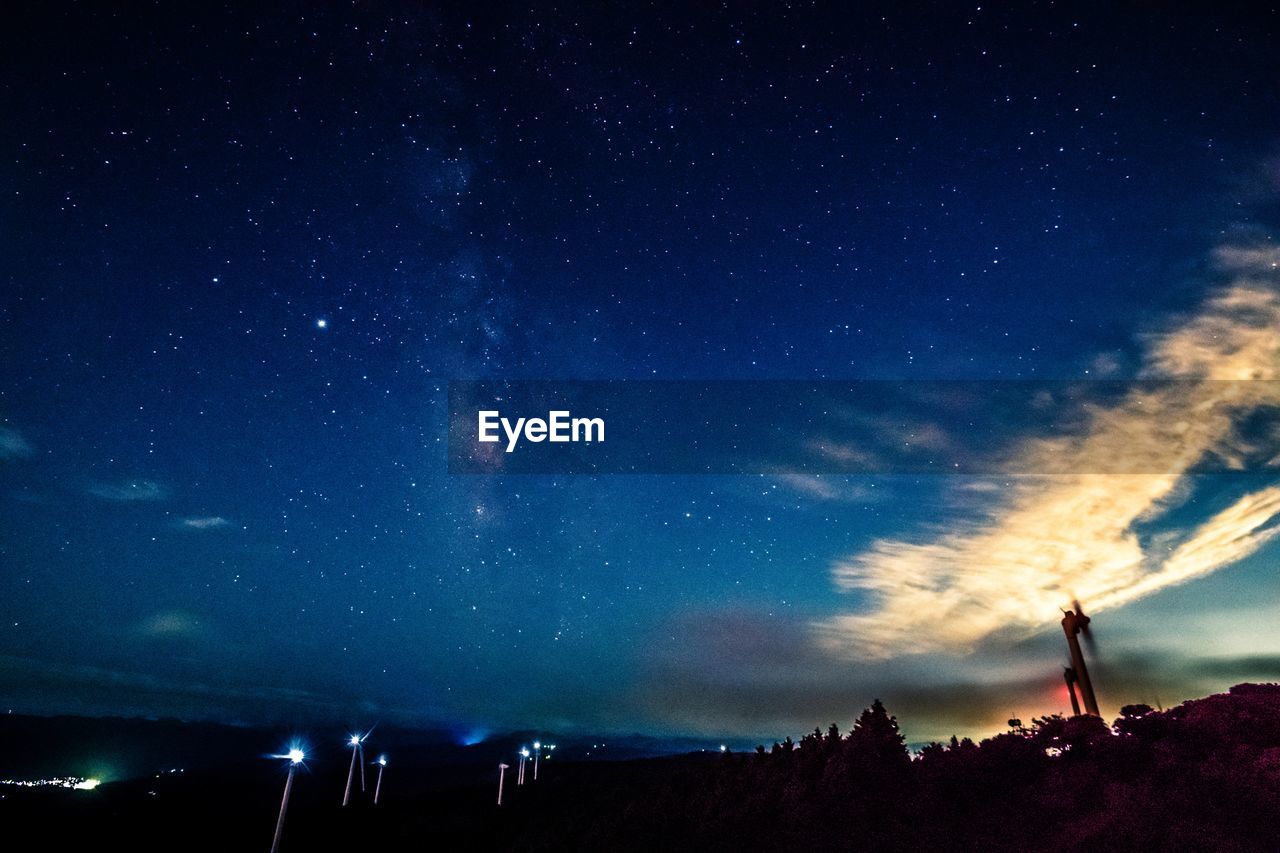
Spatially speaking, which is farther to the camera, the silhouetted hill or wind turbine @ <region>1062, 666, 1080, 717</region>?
wind turbine @ <region>1062, 666, 1080, 717</region>

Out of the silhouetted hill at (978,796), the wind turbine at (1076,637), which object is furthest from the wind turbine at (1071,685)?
the silhouetted hill at (978,796)

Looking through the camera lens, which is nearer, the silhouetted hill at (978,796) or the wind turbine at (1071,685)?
the silhouetted hill at (978,796)

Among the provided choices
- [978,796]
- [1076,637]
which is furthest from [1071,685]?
[978,796]

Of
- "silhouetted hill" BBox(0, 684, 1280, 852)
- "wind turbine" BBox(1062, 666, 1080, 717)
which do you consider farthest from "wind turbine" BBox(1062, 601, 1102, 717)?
"silhouetted hill" BBox(0, 684, 1280, 852)

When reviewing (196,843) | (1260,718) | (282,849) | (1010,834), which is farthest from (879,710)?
(196,843)

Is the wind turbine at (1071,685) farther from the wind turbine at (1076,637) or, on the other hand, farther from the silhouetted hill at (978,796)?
the silhouetted hill at (978,796)

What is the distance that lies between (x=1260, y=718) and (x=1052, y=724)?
5.81m

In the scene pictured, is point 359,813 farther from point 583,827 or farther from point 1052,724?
point 1052,724

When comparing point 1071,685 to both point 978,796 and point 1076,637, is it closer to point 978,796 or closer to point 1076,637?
point 1076,637

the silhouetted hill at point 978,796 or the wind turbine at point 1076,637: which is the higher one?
the wind turbine at point 1076,637

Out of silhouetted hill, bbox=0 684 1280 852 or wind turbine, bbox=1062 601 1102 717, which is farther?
wind turbine, bbox=1062 601 1102 717

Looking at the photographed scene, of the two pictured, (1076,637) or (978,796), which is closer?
(978,796)

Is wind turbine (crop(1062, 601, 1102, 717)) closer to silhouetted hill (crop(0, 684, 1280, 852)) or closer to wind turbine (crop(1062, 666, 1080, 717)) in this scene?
wind turbine (crop(1062, 666, 1080, 717))

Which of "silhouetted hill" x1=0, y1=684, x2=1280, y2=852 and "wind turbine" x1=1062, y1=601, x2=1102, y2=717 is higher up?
"wind turbine" x1=1062, y1=601, x2=1102, y2=717
